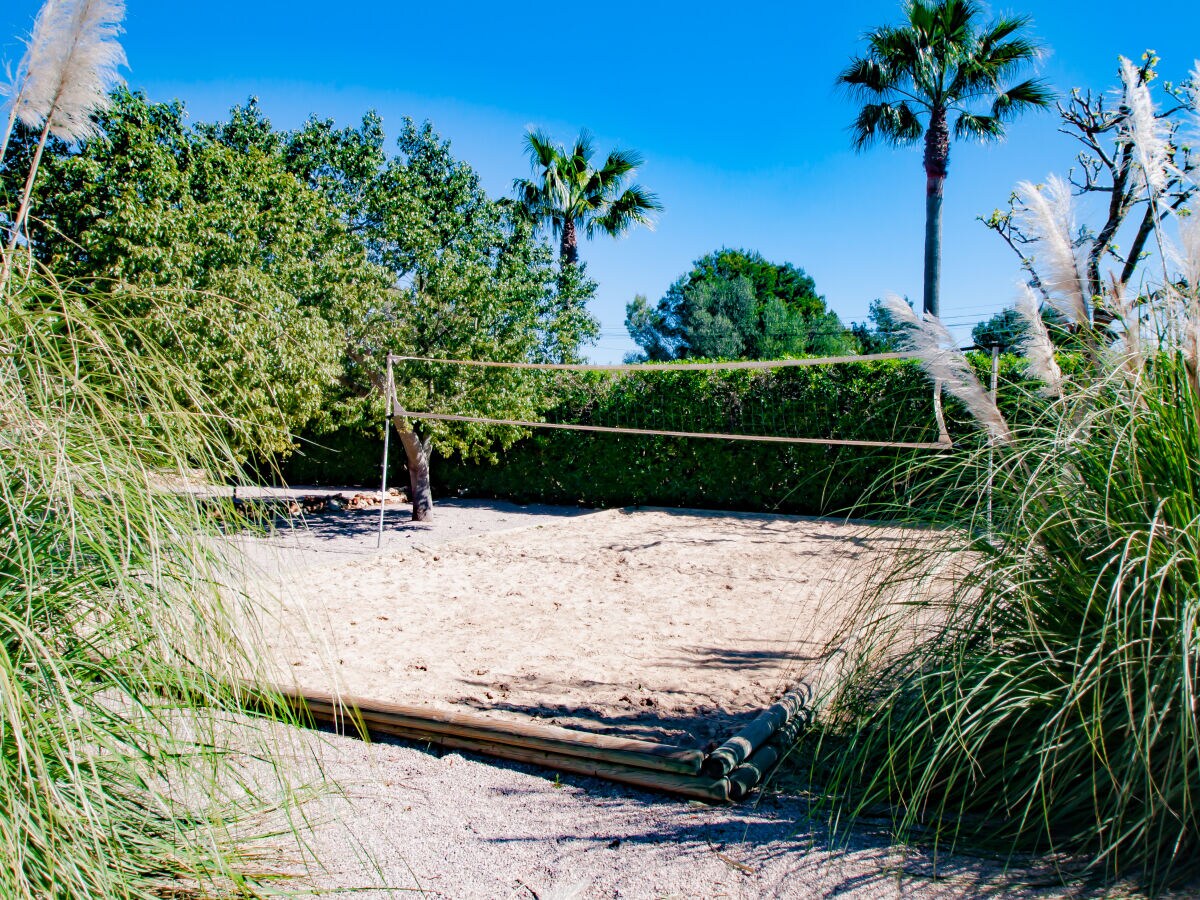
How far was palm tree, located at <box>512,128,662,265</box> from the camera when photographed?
1606 centimetres

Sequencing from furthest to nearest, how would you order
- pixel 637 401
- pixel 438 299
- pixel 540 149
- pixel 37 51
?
pixel 540 149, pixel 637 401, pixel 438 299, pixel 37 51

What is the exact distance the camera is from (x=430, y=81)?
10625mm

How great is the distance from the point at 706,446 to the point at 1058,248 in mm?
9072

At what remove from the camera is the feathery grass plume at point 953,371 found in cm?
238

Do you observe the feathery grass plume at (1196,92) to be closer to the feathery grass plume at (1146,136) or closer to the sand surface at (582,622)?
the feathery grass plume at (1146,136)

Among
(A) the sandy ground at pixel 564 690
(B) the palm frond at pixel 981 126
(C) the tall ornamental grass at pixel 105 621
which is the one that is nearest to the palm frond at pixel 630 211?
(B) the palm frond at pixel 981 126

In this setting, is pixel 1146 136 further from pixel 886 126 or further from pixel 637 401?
pixel 886 126

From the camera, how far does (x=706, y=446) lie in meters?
11.2

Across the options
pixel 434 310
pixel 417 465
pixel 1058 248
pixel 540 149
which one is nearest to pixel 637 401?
pixel 417 465

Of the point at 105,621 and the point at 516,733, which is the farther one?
the point at 516,733

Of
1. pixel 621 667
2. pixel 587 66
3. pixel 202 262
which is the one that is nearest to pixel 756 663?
pixel 621 667

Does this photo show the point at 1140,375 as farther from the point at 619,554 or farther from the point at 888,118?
the point at 888,118

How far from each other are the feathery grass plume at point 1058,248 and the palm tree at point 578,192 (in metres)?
14.2

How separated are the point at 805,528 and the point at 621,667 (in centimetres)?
598
